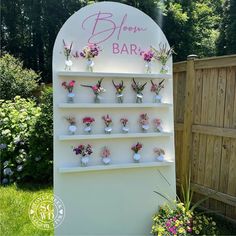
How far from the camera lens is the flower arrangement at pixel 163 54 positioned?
124 inches

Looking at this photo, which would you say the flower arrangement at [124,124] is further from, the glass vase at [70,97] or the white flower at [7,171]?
the white flower at [7,171]

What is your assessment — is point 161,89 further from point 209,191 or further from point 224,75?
point 209,191

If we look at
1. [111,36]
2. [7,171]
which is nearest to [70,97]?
[111,36]

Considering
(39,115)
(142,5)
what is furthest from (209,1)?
(39,115)

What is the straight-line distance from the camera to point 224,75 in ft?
11.3

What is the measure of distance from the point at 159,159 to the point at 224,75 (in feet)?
3.89

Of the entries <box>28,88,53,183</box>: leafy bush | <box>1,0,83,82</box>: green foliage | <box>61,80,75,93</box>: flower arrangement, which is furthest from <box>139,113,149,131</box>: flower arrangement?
<box>1,0,83,82</box>: green foliage

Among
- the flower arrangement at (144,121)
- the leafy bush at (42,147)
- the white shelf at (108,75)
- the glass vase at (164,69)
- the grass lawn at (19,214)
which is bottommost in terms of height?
the grass lawn at (19,214)

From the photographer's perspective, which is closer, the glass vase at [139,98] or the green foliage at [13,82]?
the glass vase at [139,98]

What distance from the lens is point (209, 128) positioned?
3.61 meters

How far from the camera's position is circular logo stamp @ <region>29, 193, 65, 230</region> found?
2.82m

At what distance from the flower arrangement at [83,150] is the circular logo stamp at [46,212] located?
0.44 metres

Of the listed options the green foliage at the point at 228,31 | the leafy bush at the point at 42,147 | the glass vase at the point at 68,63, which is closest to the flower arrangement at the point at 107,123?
the glass vase at the point at 68,63

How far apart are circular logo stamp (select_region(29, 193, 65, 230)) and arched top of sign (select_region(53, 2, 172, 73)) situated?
4.06 ft
